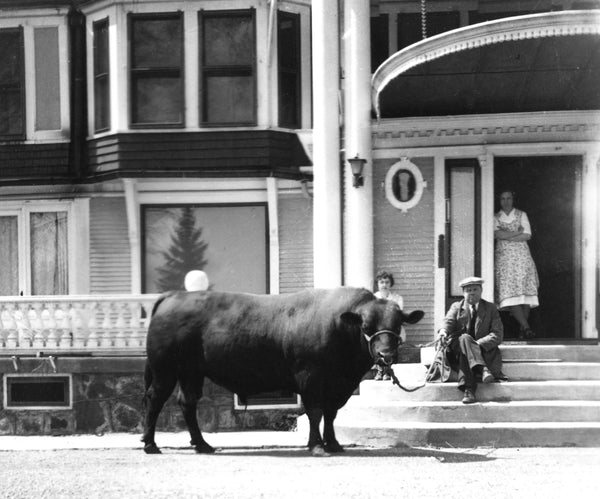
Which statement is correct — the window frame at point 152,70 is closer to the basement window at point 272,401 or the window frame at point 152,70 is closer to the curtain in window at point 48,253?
the curtain in window at point 48,253

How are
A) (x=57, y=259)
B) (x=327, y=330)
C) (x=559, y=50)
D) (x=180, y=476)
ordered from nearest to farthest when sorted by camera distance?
(x=180, y=476)
(x=327, y=330)
(x=559, y=50)
(x=57, y=259)

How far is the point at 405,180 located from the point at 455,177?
641 mm

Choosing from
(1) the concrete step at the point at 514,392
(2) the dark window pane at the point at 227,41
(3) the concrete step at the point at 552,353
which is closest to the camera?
(1) the concrete step at the point at 514,392

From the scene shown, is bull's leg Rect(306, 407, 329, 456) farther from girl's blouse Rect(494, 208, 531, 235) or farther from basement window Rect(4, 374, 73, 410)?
girl's blouse Rect(494, 208, 531, 235)

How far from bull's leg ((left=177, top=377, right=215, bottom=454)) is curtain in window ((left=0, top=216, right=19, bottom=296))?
7.41m

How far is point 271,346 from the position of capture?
1273 centimetres

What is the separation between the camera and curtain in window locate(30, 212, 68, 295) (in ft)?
64.1

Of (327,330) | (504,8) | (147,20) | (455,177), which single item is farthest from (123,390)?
(504,8)

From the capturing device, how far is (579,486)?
1019 centimetres

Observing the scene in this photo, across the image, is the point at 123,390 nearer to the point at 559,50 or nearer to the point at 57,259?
the point at 57,259

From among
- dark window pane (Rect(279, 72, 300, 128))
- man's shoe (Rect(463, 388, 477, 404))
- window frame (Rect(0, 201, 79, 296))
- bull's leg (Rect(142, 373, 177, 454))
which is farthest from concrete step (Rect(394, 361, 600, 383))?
window frame (Rect(0, 201, 79, 296))

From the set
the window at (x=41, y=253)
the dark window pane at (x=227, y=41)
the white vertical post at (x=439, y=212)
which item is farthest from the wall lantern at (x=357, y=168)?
the window at (x=41, y=253)

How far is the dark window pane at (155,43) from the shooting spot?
18.7 metres

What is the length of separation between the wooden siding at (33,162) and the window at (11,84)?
0.89 feet
